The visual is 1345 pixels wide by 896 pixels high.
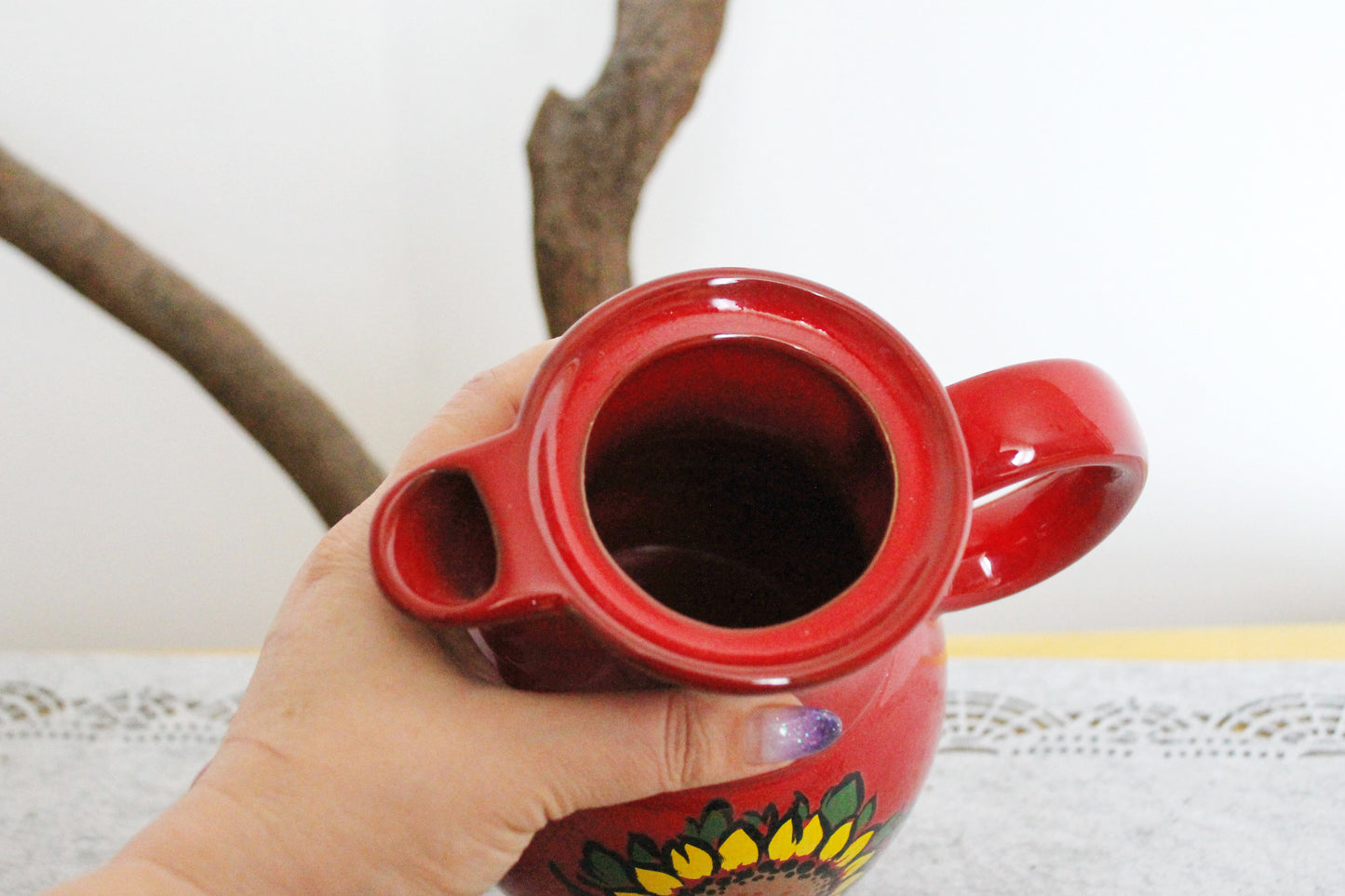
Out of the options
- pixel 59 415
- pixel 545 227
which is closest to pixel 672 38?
pixel 545 227

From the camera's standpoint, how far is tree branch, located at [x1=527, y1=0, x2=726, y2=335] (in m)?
0.63

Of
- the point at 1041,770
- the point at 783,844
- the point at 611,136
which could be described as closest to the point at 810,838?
the point at 783,844

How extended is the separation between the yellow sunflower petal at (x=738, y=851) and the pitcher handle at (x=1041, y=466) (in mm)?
116

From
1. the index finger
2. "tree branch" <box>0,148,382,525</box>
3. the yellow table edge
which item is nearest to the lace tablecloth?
the yellow table edge

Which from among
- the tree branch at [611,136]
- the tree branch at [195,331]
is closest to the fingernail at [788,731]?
the tree branch at [611,136]

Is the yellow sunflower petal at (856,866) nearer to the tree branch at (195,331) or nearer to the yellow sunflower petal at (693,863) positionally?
the yellow sunflower petal at (693,863)

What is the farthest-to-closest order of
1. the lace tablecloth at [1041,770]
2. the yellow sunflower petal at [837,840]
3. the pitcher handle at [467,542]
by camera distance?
1. the lace tablecloth at [1041,770]
2. the yellow sunflower petal at [837,840]
3. the pitcher handle at [467,542]

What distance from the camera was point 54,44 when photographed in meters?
0.93

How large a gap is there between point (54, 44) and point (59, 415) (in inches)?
13.9

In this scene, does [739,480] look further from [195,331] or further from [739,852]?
[195,331]

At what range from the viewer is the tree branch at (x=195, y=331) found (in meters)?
0.65

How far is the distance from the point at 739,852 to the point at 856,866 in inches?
2.7

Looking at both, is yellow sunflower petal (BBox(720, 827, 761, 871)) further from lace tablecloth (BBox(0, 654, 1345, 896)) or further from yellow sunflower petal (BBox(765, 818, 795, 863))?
lace tablecloth (BBox(0, 654, 1345, 896))

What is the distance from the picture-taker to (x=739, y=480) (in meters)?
0.45
